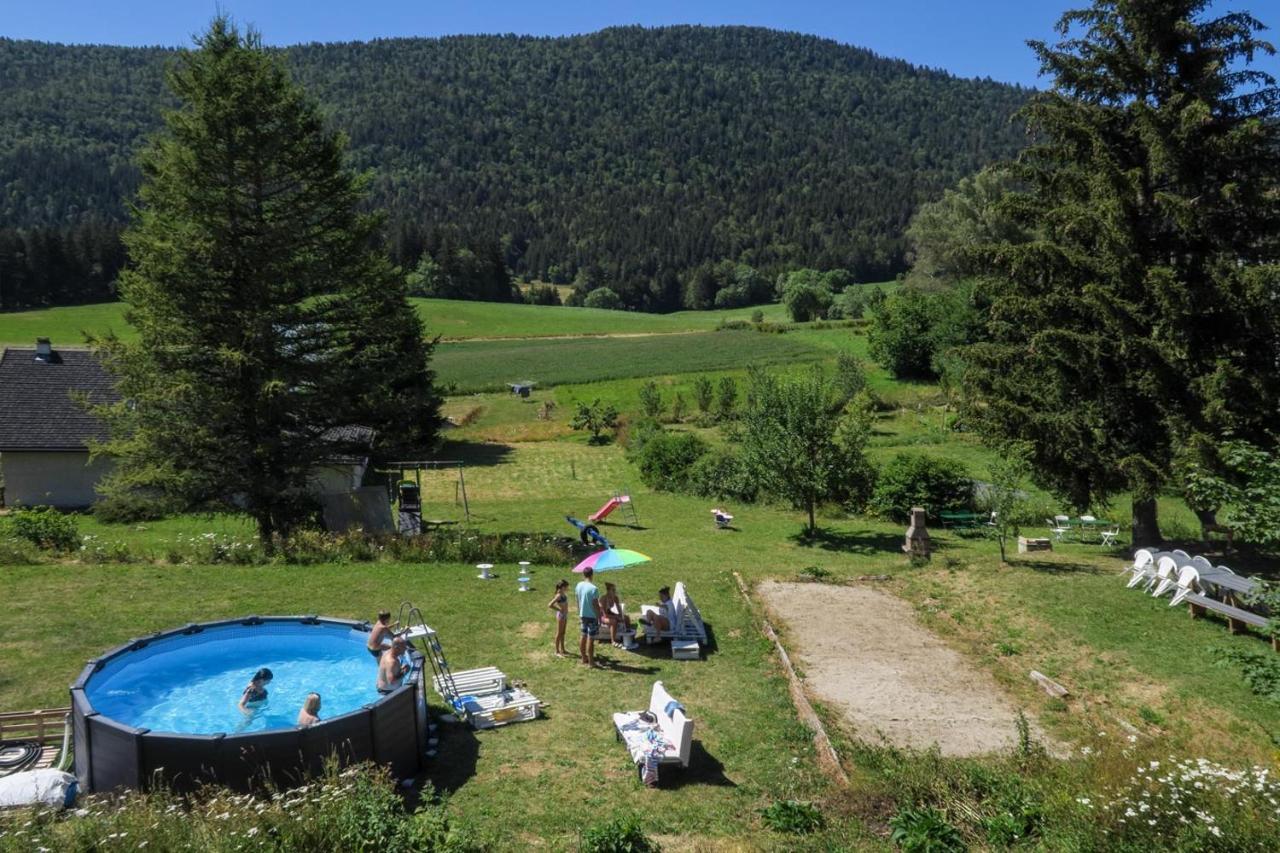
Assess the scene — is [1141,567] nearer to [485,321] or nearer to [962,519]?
[962,519]

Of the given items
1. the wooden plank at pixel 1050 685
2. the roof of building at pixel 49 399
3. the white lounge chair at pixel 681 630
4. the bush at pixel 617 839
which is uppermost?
the roof of building at pixel 49 399

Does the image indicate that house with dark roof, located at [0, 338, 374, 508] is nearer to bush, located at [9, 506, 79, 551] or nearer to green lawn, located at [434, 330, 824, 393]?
bush, located at [9, 506, 79, 551]

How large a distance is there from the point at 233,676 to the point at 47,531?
394 inches

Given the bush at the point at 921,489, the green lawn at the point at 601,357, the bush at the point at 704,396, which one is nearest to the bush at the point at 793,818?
the bush at the point at 921,489

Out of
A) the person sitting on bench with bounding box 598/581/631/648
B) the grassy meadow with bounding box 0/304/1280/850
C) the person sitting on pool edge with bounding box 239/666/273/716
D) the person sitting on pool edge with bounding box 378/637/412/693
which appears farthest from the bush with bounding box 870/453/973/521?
the person sitting on pool edge with bounding box 239/666/273/716

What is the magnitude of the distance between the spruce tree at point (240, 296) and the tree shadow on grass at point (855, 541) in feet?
41.6

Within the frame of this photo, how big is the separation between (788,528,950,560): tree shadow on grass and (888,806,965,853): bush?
47.0ft

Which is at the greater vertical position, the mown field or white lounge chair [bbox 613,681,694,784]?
the mown field

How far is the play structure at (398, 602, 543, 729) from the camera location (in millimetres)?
11914

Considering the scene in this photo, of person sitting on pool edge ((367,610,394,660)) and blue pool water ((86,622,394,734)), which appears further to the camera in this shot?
person sitting on pool edge ((367,610,394,660))

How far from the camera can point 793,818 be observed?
9.23m

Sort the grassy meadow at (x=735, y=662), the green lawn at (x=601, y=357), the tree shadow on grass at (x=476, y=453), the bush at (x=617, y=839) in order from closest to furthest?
1. the bush at (x=617, y=839)
2. the grassy meadow at (x=735, y=662)
3. the tree shadow on grass at (x=476, y=453)
4. the green lawn at (x=601, y=357)

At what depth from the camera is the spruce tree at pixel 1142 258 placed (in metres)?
17.8

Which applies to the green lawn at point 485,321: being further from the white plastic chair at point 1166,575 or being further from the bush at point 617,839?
the bush at point 617,839
